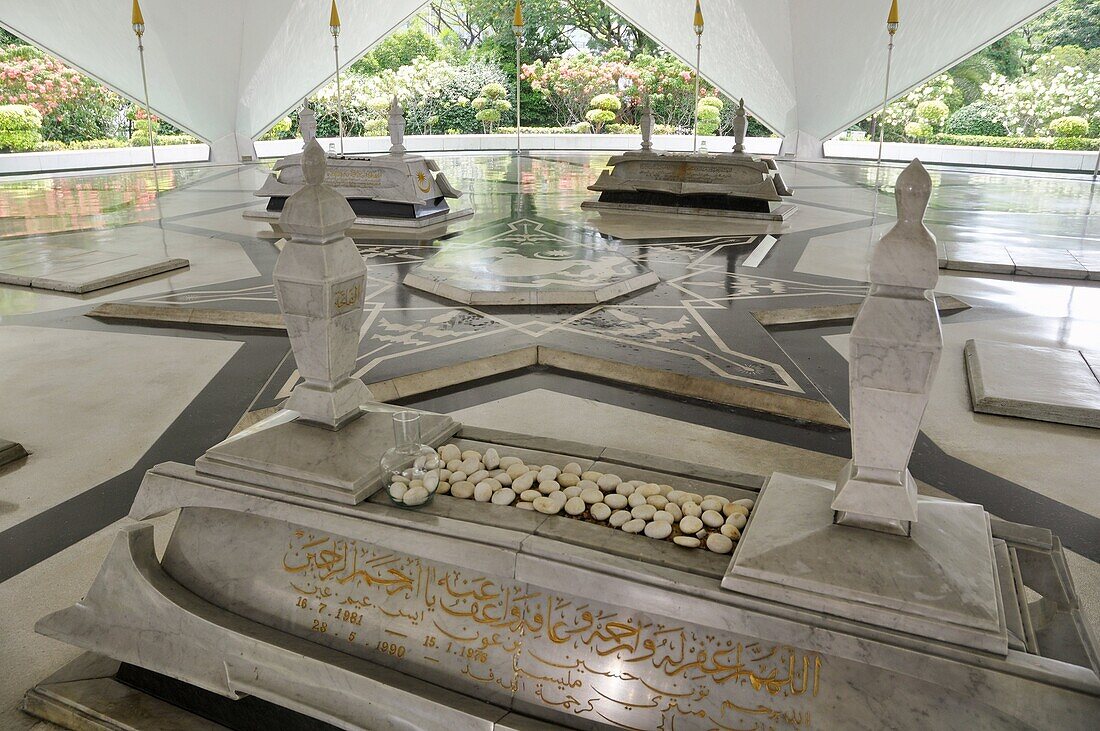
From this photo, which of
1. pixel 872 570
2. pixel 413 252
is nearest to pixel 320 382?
pixel 872 570

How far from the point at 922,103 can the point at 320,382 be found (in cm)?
2116

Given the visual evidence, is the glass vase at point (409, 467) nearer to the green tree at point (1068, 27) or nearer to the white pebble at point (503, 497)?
the white pebble at point (503, 497)

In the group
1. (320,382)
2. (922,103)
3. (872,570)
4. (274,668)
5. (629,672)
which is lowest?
(274,668)

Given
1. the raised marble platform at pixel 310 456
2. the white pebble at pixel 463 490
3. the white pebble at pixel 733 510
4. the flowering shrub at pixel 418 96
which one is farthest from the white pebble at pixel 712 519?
the flowering shrub at pixel 418 96

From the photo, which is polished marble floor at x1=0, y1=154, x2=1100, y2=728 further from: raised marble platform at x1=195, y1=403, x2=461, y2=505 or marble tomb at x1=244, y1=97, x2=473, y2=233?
raised marble platform at x1=195, y1=403, x2=461, y2=505

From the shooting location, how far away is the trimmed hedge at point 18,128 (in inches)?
658

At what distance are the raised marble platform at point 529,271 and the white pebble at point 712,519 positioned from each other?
3.54 metres

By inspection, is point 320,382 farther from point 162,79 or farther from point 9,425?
point 162,79

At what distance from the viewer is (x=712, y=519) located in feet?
6.05

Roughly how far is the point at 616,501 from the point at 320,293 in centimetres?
98

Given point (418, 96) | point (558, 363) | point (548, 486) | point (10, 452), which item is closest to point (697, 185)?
point (558, 363)

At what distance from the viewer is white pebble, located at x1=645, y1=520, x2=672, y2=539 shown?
1.78 m

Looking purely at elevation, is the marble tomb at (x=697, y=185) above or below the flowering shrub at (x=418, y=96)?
below

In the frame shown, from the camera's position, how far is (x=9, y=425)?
3.51 m
